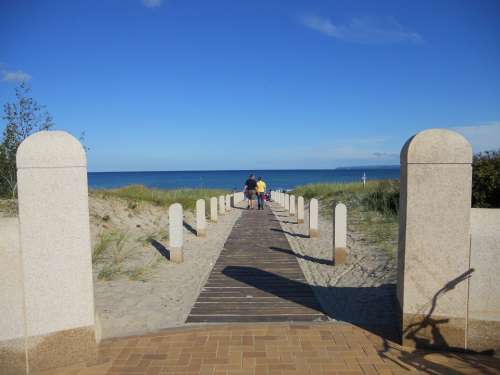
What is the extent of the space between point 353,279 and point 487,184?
6305mm

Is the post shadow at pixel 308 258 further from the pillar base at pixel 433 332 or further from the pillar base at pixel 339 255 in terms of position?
the pillar base at pixel 433 332

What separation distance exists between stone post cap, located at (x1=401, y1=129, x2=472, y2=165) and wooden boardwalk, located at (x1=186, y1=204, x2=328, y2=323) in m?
2.48

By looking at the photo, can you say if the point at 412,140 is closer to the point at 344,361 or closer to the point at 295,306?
the point at 344,361

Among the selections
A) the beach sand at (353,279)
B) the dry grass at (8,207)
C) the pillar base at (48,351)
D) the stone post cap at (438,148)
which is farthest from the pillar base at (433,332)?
the dry grass at (8,207)

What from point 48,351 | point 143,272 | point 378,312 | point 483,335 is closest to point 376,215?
point 378,312

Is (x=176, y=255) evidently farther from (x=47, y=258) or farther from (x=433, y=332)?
(x=433, y=332)

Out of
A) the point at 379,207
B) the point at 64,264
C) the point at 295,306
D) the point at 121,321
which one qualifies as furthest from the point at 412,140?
the point at 379,207

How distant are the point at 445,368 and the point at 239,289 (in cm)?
336

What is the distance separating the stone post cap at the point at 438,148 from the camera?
3730 millimetres

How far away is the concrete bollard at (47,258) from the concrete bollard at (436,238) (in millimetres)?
3368

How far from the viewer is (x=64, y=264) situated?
3588 millimetres

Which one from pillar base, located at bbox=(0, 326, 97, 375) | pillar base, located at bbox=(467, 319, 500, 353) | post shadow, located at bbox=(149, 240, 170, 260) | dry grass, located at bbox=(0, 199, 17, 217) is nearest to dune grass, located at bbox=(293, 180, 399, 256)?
pillar base, located at bbox=(467, 319, 500, 353)

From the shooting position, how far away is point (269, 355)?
3.85 meters

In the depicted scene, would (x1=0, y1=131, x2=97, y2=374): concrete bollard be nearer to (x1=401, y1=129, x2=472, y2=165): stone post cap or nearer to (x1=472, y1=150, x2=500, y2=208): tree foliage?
(x1=401, y1=129, x2=472, y2=165): stone post cap
